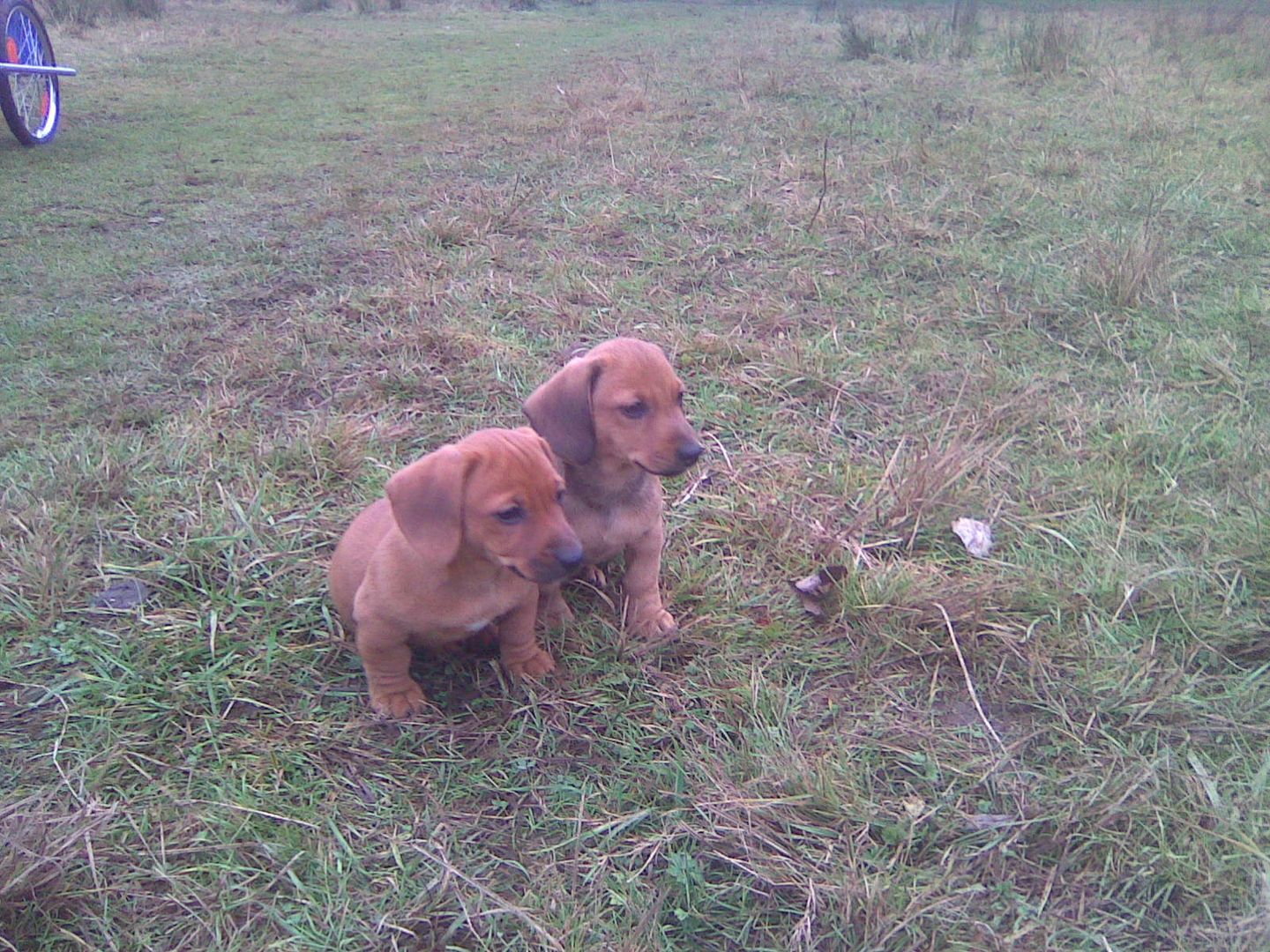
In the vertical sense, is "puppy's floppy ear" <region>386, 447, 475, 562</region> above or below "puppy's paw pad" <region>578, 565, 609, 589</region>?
above

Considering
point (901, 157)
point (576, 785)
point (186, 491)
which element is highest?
point (901, 157)

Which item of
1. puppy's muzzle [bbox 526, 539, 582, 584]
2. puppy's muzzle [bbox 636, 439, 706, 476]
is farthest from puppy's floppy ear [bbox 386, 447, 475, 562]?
puppy's muzzle [bbox 636, 439, 706, 476]

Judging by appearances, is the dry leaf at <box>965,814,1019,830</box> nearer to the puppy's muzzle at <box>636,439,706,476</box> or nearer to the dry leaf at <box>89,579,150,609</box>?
the puppy's muzzle at <box>636,439,706,476</box>

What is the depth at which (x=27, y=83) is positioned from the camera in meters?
7.88

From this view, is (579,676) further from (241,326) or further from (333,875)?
(241,326)

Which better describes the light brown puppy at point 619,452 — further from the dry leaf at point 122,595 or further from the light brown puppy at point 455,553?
the dry leaf at point 122,595

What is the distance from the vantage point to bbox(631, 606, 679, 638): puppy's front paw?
2822 mm

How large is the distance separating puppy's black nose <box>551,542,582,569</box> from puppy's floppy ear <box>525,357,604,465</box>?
1.53 feet

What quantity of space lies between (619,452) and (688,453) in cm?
19

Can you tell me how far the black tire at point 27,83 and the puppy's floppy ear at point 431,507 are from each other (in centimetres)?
666

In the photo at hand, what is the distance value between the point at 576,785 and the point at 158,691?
1073mm

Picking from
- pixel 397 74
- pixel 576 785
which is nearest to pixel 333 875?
pixel 576 785

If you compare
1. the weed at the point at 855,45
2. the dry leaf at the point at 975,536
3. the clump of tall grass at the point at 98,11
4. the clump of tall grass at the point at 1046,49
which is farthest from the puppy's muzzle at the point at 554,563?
the clump of tall grass at the point at 98,11

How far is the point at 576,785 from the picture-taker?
235 centimetres
